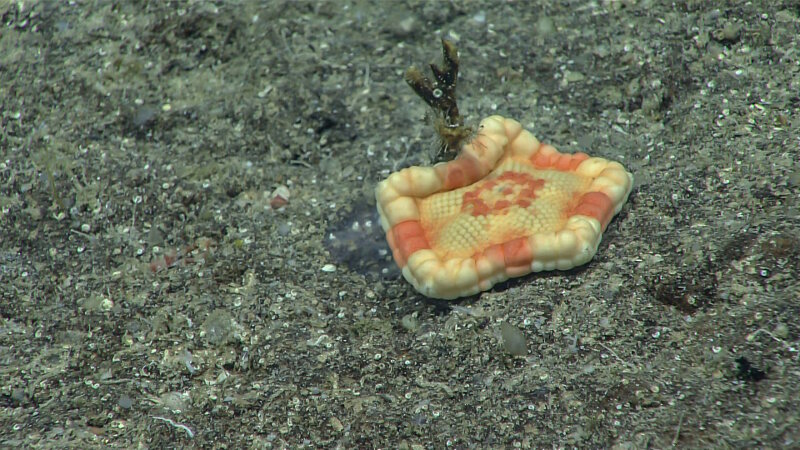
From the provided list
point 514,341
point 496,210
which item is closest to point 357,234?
point 496,210

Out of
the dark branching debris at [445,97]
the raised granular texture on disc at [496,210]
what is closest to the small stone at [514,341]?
the raised granular texture on disc at [496,210]

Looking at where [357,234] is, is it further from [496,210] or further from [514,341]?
[514,341]

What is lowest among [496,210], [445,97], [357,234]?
[357,234]

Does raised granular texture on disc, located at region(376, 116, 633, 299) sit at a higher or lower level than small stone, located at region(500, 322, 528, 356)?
higher

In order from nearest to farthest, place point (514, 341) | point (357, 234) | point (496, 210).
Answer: point (514, 341)
point (496, 210)
point (357, 234)

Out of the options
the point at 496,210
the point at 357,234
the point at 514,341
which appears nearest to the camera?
the point at 514,341

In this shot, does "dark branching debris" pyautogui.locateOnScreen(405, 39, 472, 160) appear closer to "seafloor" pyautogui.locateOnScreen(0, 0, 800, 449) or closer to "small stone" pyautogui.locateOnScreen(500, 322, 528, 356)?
"seafloor" pyautogui.locateOnScreen(0, 0, 800, 449)

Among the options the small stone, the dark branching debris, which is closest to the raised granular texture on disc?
the dark branching debris
